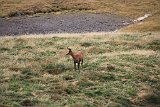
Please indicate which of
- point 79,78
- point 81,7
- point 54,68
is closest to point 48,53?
point 54,68

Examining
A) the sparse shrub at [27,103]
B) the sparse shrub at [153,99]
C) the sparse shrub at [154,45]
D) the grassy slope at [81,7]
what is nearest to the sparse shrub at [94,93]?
the sparse shrub at [153,99]

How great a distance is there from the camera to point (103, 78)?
1104 inches

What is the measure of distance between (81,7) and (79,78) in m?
77.0

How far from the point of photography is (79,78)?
2716 cm

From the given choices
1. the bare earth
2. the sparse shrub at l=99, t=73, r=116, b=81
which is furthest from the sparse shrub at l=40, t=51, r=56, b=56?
the bare earth

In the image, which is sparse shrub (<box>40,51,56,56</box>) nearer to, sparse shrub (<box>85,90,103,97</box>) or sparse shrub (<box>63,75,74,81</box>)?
sparse shrub (<box>63,75,74,81</box>)

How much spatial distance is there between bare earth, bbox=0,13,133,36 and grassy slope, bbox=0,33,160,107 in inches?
1216

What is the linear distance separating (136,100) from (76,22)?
2258 inches

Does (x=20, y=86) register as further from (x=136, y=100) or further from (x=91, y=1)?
(x=91, y=1)

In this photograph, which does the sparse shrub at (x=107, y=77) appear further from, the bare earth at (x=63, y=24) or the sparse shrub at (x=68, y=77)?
the bare earth at (x=63, y=24)

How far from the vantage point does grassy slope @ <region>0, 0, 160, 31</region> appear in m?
96.2

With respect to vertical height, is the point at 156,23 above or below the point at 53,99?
below

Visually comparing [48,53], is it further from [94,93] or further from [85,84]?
[94,93]

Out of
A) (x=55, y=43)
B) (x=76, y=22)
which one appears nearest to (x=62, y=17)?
(x=76, y=22)
